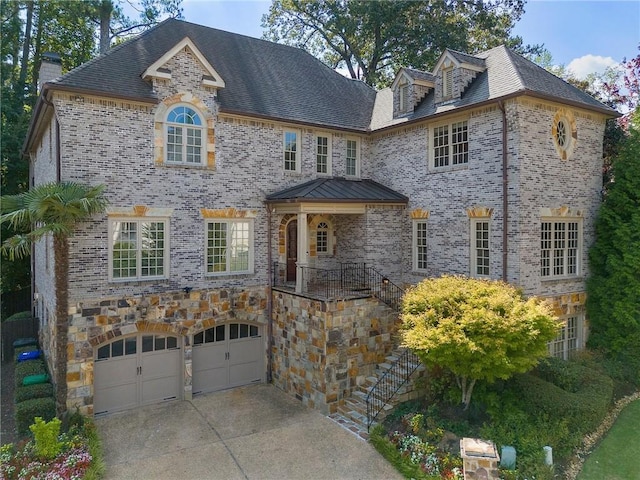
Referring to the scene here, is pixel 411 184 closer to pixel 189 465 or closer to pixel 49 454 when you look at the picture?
pixel 189 465

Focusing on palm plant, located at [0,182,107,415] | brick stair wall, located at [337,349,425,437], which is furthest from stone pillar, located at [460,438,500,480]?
palm plant, located at [0,182,107,415]

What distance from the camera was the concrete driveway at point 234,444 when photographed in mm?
9344

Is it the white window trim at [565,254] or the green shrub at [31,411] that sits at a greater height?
the white window trim at [565,254]

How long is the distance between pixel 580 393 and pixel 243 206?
10788mm

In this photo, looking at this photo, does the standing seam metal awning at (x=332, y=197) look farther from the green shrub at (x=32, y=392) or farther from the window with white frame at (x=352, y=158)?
the green shrub at (x=32, y=392)

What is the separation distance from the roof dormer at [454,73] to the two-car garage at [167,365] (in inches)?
395

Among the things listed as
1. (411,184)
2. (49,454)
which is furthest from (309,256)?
(49,454)

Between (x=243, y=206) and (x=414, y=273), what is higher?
(x=243, y=206)

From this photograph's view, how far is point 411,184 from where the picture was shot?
1552cm

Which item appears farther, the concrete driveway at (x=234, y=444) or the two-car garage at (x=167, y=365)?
the two-car garage at (x=167, y=365)

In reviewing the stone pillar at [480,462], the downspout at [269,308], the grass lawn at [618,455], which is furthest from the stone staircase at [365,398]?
the grass lawn at [618,455]

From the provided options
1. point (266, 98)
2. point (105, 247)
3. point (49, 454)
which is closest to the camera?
point (49, 454)

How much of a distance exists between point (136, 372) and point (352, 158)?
10.5 meters

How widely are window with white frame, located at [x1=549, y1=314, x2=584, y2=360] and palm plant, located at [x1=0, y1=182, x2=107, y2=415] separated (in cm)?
1409
